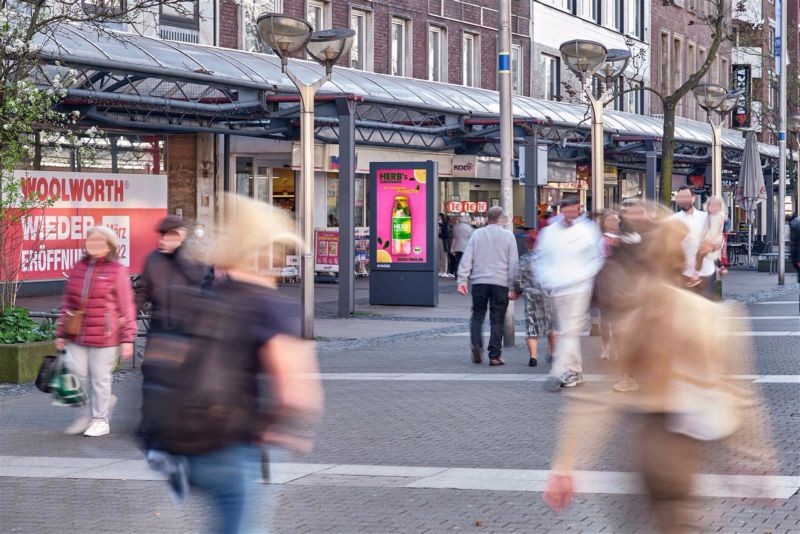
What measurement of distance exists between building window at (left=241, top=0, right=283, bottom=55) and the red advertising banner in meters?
3.90

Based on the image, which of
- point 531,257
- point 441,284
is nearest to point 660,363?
point 531,257

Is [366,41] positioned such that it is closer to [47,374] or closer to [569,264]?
[569,264]

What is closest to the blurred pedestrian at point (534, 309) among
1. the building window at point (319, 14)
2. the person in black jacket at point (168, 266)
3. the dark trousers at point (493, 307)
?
the dark trousers at point (493, 307)

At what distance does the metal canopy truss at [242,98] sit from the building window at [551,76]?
297 inches

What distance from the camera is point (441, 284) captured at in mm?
31531

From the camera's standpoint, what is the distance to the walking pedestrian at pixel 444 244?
34594 millimetres

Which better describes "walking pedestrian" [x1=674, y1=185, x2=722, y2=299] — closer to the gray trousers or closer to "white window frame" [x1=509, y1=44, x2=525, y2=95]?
the gray trousers

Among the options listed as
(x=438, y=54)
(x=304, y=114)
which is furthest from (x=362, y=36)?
(x=304, y=114)

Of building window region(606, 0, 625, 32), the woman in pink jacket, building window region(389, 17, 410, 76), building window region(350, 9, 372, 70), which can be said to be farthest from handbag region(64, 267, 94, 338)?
building window region(606, 0, 625, 32)

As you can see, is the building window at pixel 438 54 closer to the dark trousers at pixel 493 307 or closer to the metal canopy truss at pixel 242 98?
the metal canopy truss at pixel 242 98

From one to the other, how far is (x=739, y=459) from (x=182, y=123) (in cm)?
1854

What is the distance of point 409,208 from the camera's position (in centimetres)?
2384

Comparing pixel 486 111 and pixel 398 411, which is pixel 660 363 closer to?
pixel 398 411

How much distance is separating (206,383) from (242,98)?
2033 centimetres
